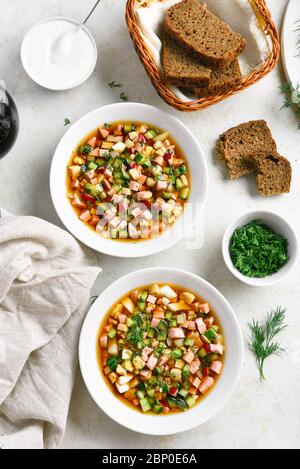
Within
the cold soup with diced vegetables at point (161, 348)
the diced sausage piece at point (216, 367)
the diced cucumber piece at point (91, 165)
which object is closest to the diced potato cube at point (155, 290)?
the cold soup with diced vegetables at point (161, 348)

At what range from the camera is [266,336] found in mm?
3127

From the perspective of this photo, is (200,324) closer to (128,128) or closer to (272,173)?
(272,173)

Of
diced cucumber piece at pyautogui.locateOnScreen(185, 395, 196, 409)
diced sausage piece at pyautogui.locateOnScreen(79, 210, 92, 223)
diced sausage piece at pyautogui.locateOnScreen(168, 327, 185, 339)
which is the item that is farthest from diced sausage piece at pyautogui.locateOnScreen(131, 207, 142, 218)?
diced cucumber piece at pyautogui.locateOnScreen(185, 395, 196, 409)

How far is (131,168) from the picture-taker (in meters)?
3.03

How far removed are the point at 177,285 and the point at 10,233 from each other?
84cm

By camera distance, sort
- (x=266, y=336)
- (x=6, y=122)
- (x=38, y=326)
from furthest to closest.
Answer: (x=266, y=336) → (x=38, y=326) → (x=6, y=122)

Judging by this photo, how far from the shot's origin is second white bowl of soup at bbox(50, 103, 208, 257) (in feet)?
9.82

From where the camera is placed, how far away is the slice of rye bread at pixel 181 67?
9.57 feet

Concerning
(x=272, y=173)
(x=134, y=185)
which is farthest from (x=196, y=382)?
(x=272, y=173)

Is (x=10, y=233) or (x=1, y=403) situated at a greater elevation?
(x=10, y=233)

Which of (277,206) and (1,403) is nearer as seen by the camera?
(1,403)

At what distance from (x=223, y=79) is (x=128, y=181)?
26.8 inches

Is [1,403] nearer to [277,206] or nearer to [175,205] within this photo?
[175,205]
